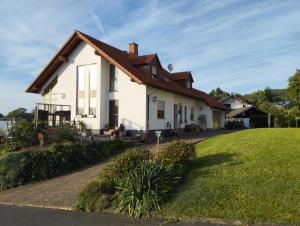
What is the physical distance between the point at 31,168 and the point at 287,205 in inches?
420

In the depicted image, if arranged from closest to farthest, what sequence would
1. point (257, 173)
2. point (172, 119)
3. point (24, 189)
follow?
point (257, 173) → point (24, 189) → point (172, 119)

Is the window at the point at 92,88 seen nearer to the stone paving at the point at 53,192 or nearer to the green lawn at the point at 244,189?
the stone paving at the point at 53,192

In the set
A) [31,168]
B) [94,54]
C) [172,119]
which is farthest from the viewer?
[172,119]

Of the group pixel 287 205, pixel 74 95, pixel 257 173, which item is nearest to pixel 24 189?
pixel 257 173

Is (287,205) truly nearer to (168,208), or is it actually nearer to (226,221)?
(226,221)

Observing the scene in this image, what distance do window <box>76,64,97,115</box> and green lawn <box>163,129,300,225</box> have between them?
14228 mm

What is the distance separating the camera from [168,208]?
8812 mm

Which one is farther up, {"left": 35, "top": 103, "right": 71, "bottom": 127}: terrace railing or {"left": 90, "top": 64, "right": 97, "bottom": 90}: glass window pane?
{"left": 90, "top": 64, "right": 97, "bottom": 90}: glass window pane

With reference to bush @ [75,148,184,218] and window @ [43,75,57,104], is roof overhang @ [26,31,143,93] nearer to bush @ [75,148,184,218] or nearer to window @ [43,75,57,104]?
window @ [43,75,57,104]

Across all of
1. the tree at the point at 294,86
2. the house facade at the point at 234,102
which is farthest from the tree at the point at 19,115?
the tree at the point at 294,86

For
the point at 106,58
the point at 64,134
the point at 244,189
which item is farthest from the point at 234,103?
the point at 244,189

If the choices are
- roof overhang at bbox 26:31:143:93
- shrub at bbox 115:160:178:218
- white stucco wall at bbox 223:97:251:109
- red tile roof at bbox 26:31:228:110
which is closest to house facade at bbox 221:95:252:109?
white stucco wall at bbox 223:97:251:109

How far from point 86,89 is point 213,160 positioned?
15.5 metres

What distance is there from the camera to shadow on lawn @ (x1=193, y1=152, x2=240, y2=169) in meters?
11.7
